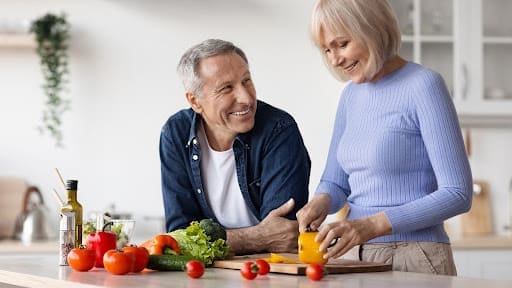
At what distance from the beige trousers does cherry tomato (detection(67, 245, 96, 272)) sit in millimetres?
778

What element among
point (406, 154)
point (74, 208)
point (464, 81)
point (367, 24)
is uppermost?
point (464, 81)

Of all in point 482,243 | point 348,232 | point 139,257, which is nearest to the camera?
point 348,232

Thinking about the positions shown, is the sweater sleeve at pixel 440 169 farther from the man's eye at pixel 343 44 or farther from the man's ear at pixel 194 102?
the man's ear at pixel 194 102

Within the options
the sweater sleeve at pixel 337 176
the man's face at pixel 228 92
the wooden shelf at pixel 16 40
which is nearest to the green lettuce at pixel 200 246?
the sweater sleeve at pixel 337 176

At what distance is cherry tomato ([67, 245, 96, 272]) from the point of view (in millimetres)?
2566

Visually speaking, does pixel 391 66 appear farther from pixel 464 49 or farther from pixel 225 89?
pixel 464 49

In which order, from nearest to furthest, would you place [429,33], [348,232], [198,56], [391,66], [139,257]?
[348,232]
[139,257]
[391,66]
[198,56]
[429,33]

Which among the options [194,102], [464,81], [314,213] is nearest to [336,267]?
[314,213]

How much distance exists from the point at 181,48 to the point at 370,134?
257 cm

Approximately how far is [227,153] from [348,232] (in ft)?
2.69

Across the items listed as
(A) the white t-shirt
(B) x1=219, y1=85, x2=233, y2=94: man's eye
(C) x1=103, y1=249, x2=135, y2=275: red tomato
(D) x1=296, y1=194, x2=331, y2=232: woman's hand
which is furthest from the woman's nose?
(C) x1=103, y1=249, x2=135, y2=275: red tomato

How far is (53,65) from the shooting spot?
4.89 metres

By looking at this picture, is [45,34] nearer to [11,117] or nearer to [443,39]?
[11,117]

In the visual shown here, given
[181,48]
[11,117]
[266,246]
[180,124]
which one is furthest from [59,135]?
[266,246]
